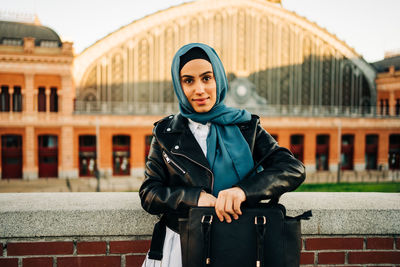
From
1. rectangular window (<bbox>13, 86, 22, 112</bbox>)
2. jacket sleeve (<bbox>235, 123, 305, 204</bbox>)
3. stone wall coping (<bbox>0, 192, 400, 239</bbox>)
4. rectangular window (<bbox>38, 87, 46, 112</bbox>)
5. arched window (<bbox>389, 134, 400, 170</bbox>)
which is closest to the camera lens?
jacket sleeve (<bbox>235, 123, 305, 204</bbox>)

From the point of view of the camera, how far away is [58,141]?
26.6 m

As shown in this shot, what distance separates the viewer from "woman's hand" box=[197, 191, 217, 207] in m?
1.55

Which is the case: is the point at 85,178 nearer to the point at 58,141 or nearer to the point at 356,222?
the point at 58,141

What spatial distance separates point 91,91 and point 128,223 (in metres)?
28.2

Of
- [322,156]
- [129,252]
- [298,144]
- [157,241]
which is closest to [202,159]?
[157,241]

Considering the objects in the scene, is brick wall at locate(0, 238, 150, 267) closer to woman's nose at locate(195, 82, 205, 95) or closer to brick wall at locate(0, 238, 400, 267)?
brick wall at locate(0, 238, 400, 267)

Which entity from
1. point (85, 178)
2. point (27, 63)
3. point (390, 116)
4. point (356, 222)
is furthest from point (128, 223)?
point (390, 116)

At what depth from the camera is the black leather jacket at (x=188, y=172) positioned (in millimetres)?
1585

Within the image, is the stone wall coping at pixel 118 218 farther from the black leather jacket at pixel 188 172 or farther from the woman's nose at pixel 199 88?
the woman's nose at pixel 199 88

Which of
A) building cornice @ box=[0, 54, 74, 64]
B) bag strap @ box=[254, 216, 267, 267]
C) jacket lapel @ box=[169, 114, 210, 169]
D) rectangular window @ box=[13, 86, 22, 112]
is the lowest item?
bag strap @ box=[254, 216, 267, 267]

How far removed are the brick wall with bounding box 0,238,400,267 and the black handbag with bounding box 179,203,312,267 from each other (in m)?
0.81

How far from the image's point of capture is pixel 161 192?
164cm

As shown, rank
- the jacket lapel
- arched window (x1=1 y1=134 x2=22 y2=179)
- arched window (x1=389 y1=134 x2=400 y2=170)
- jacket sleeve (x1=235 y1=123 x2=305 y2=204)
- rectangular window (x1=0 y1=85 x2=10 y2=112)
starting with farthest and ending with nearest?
arched window (x1=389 y1=134 x2=400 y2=170), rectangular window (x1=0 y1=85 x2=10 y2=112), arched window (x1=1 y1=134 x2=22 y2=179), the jacket lapel, jacket sleeve (x1=235 y1=123 x2=305 y2=204)

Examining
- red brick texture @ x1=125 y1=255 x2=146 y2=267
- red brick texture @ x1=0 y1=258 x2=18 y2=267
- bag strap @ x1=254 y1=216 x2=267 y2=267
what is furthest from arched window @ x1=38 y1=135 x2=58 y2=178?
bag strap @ x1=254 y1=216 x2=267 y2=267
